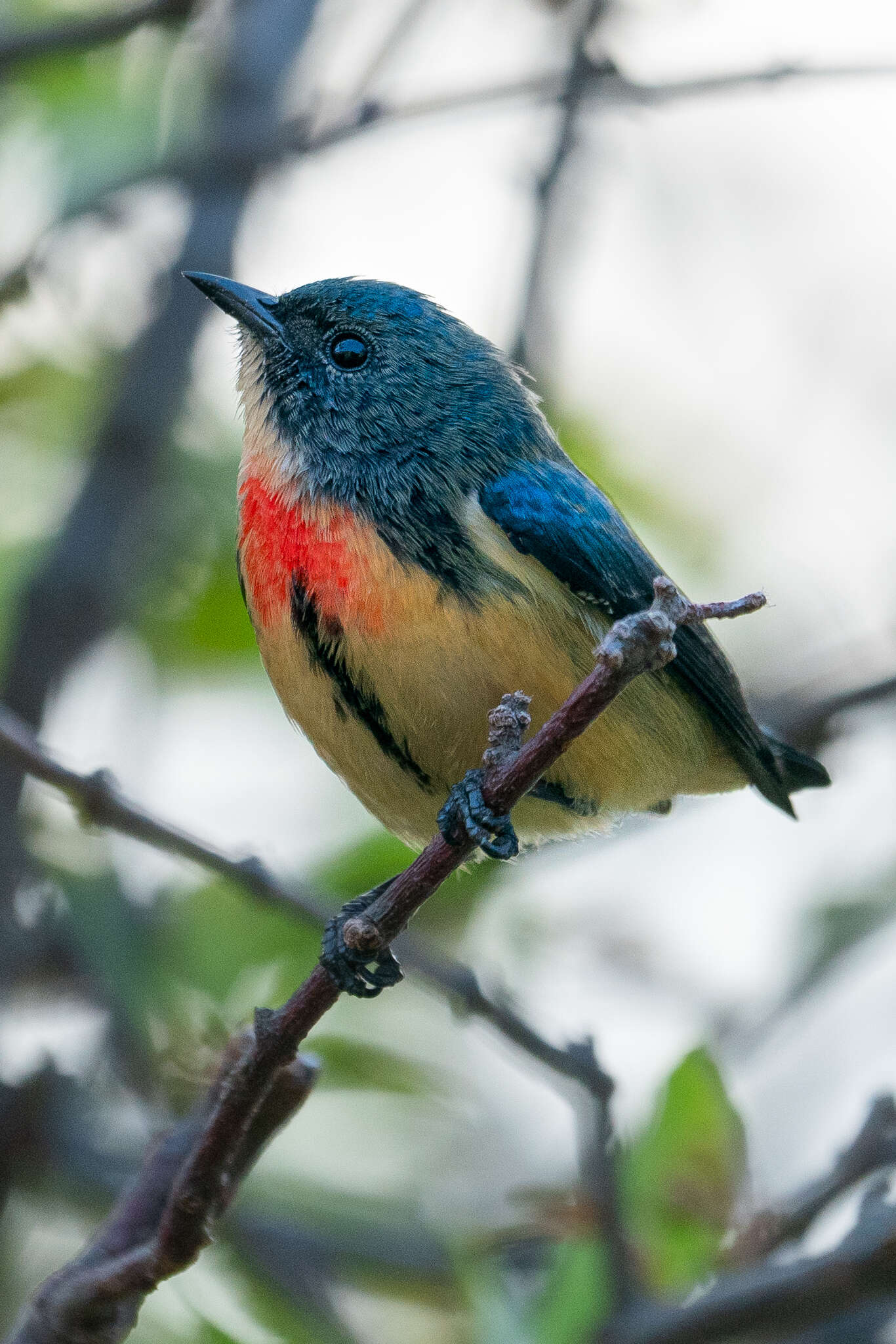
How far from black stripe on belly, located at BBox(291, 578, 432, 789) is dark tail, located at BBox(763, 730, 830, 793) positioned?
131cm

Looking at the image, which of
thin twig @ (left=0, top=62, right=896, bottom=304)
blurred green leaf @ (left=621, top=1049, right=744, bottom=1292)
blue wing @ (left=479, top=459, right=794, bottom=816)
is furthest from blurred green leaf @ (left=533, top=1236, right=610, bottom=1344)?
thin twig @ (left=0, top=62, right=896, bottom=304)

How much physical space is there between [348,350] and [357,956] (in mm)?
1901

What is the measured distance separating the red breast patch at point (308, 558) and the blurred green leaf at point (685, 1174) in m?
1.34

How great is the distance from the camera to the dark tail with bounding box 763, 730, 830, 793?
456cm

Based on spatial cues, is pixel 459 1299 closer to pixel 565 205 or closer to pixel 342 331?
pixel 342 331

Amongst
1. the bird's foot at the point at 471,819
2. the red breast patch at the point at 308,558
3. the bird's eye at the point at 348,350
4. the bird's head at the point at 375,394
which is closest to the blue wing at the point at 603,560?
the bird's head at the point at 375,394

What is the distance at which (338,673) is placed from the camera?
11.8 ft

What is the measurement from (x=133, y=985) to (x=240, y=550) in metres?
1.23

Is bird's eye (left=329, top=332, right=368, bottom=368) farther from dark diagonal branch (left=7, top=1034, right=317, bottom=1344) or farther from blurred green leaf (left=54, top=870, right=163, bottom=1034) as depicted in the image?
Result: dark diagonal branch (left=7, top=1034, right=317, bottom=1344)

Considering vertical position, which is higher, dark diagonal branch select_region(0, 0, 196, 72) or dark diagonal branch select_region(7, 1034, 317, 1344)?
dark diagonal branch select_region(0, 0, 196, 72)

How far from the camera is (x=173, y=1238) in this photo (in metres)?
2.68

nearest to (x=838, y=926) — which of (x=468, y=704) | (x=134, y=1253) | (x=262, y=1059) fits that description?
(x=468, y=704)

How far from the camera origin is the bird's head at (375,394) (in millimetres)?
3885

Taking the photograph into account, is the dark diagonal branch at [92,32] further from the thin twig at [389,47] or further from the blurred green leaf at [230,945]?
the blurred green leaf at [230,945]
